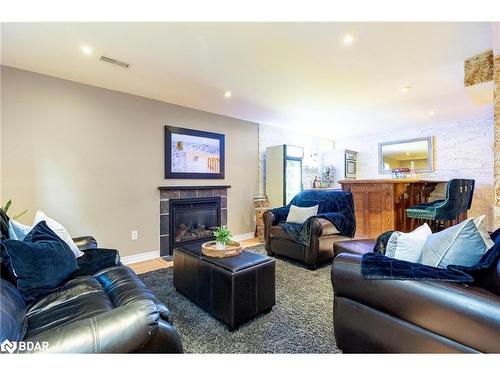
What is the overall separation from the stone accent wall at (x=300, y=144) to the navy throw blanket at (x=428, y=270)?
147 inches

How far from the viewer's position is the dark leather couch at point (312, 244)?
9.45ft

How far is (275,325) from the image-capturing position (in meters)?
1.79

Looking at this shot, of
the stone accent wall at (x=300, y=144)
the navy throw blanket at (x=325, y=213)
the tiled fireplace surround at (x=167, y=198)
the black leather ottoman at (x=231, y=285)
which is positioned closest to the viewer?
the black leather ottoman at (x=231, y=285)

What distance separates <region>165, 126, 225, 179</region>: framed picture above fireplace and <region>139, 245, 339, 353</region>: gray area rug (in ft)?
6.08

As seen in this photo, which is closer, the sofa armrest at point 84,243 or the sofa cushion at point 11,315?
the sofa cushion at point 11,315

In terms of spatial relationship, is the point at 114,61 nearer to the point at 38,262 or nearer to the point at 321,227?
the point at 38,262

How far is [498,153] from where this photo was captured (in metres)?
1.85

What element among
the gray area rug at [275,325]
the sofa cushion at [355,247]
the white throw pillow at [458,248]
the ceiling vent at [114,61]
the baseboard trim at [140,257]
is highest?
the ceiling vent at [114,61]

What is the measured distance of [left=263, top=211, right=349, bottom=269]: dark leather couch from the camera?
288 centimetres

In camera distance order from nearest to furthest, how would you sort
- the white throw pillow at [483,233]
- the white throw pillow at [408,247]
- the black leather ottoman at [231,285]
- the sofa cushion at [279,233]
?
the white throw pillow at [483,233] < the white throw pillow at [408,247] < the black leather ottoman at [231,285] < the sofa cushion at [279,233]

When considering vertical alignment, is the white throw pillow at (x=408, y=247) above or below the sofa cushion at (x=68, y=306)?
above

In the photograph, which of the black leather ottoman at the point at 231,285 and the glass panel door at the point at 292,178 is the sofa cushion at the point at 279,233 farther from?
the glass panel door at the point at 292,178

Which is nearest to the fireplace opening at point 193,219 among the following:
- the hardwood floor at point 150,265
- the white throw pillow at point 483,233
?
the hardwood floor at point 150,265
